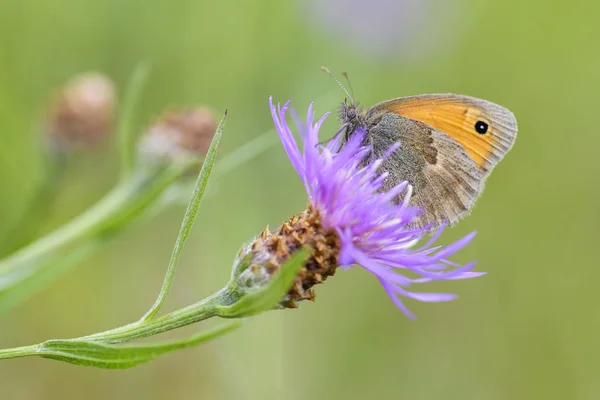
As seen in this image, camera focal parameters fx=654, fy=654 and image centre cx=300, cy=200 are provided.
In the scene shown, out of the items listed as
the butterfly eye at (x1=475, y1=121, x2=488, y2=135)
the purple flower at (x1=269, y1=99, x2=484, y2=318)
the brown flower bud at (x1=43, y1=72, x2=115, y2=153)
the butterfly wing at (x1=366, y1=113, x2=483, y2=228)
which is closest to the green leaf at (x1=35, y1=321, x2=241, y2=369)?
the purple flower at (x1=269, y1=99, x2=484, y2=318)

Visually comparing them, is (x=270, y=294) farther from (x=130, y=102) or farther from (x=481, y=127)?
(x=481, y=127)

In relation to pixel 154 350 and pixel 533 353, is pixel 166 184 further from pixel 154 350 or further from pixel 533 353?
pixel 533 353

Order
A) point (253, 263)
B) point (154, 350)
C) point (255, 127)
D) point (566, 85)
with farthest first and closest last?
1. point (566, 85)
2. point (255, 127)
3. point (253, 263)
4. point (154, 350)

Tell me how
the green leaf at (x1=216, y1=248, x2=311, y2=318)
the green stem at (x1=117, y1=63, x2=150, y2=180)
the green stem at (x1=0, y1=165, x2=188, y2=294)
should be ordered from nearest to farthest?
the green leaf at (x1=216, y1=248, x2=311, y2=318) → the green stem at (x1=0, y1=165, x2=188, y2=294) → the green stem at (x1=117, y1=63, x2=150, y2=180)

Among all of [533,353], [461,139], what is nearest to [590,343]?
[533,353]

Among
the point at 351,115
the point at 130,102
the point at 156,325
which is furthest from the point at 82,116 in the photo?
the point at 156,325

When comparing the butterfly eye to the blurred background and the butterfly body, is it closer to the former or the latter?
the butterfly body

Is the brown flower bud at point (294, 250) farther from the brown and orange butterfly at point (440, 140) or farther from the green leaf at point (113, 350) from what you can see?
the brown and orange butterfly at point (440, 140)
